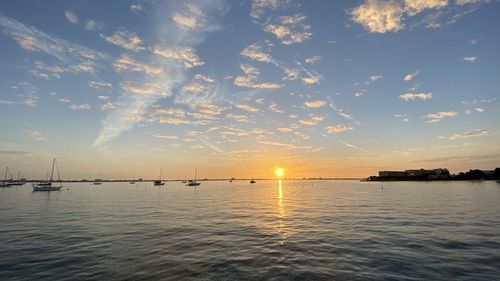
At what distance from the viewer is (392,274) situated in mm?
17500

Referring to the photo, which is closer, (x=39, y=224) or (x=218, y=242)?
(x=218, y=242)

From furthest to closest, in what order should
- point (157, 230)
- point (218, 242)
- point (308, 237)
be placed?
point (157, 230), point (308, 237), point (218, 242)

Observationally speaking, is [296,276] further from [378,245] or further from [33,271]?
[33,271]

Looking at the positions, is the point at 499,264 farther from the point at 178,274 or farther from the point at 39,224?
the point at 39,224

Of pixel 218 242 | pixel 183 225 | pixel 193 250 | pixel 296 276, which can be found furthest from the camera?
pixel 183 225

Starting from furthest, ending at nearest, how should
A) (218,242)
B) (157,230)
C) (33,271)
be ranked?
(157,230) < (218,242) < (33,271)

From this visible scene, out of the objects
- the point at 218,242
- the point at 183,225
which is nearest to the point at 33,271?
the point at 218,242

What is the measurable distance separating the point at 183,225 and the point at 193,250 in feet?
49.2

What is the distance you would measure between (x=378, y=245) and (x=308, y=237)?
6.77 metres

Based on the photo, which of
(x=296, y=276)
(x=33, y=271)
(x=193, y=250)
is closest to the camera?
(x=296, y=276)

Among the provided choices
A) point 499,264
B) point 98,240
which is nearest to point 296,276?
point 499,264

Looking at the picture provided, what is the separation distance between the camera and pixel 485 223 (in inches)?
1432

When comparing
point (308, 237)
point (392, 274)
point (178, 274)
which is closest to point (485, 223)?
point (308, 237)

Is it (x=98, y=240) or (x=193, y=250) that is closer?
(x=193, y=250)
